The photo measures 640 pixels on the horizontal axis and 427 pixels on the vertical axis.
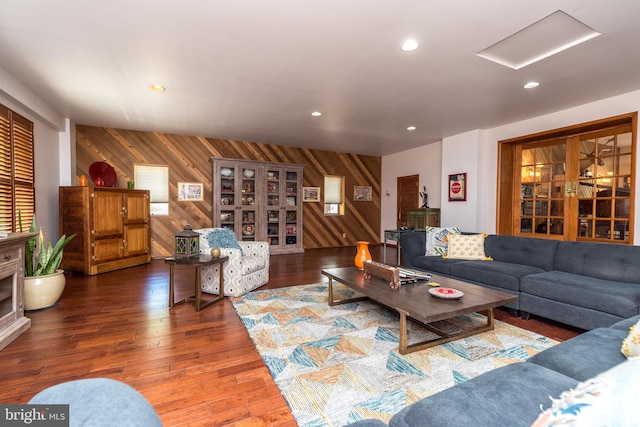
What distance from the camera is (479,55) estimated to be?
9.20 feet

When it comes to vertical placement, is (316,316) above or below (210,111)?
below

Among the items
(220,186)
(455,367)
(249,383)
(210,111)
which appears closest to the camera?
(249,383)

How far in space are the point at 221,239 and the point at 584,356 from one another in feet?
11.2

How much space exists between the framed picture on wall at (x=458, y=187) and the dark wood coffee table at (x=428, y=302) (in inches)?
134

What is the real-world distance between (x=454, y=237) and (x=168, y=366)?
353 cm

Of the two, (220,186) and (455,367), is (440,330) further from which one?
(220,186)

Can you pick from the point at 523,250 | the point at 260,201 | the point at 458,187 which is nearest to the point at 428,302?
the point at 523,250

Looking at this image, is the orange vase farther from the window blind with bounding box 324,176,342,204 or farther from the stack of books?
the window blind with bounding box 324,176,342,204

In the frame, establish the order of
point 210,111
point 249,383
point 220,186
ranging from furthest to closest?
1. point 220,186
2. point 210,111
3. point 249,383

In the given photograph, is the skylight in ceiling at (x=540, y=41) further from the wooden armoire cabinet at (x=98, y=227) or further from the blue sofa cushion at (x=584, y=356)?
the wooden armoire cabinet at (x=98, y=227)

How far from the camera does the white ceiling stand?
2180 millimetres

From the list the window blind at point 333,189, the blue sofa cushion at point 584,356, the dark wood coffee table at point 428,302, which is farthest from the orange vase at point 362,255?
the window blind at point 333,189

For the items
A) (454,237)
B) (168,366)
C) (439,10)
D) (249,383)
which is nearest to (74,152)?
(168,366)

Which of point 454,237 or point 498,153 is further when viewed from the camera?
point 498,153
